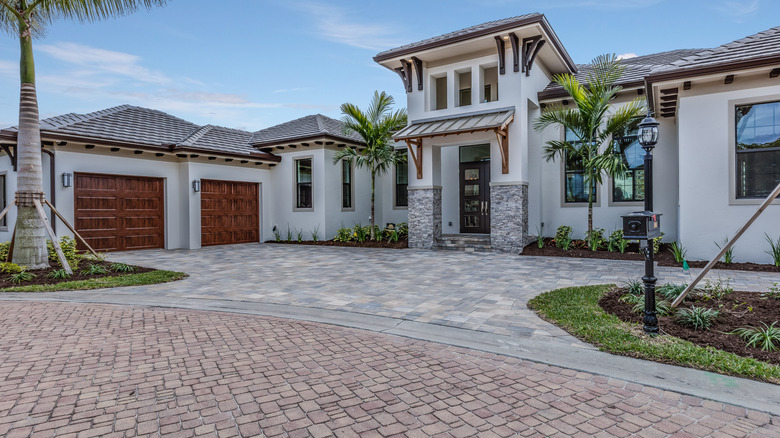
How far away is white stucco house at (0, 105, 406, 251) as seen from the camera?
12.0m

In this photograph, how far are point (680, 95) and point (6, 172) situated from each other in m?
19.2

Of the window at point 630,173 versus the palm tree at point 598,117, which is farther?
the window at point 630,173

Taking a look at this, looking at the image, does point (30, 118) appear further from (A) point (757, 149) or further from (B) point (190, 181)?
(A) point (757, 149)

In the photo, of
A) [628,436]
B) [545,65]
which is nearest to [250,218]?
[545,65]

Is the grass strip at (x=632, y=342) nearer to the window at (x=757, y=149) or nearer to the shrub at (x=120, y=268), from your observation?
the window at (x=757, y=149)

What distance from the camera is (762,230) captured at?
8.24 m

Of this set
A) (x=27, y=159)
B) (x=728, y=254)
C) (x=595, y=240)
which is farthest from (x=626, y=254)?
(x=27, y=159)

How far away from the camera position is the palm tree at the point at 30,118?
8.31 meters

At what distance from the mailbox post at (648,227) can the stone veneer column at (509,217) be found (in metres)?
7.16

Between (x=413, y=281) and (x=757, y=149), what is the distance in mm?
7695

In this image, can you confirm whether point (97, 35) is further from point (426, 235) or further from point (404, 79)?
point (426, 235)

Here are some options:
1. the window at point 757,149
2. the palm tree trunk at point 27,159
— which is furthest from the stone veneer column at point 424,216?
the palm tree trunk at point 27,159

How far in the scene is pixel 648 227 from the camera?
13.5ft

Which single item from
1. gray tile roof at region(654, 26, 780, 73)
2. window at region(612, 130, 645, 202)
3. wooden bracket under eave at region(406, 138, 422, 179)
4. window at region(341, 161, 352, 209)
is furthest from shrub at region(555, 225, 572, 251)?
window at region(341, 161, 352, 209)
